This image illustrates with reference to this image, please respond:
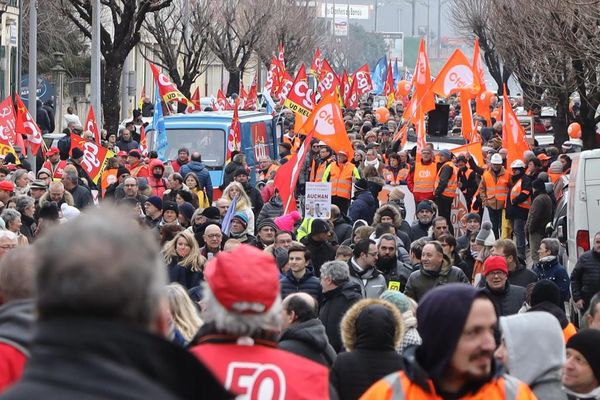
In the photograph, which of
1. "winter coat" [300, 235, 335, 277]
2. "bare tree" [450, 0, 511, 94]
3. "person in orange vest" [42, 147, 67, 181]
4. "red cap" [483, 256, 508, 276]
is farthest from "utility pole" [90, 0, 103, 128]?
"bare tree" [450, 0, 511, 94]

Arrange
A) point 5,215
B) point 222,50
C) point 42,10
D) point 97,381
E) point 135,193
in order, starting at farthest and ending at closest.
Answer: point 222,50, point 42,10, point 135,193, point 5,215, point 97,381

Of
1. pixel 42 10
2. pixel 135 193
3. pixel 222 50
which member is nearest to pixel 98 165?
pixel 135 193

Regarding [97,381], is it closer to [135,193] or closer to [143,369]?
[143,369]

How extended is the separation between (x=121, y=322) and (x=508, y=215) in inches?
743

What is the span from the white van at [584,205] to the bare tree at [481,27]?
4342 centimetres

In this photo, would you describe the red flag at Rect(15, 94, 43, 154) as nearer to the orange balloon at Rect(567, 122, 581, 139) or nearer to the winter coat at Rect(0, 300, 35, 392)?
the orange balloon at Rect(567, 122, 581, 139)

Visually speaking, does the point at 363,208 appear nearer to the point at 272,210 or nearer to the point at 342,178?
the point at 272,210

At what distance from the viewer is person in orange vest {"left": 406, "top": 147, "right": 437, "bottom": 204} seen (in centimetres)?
2178

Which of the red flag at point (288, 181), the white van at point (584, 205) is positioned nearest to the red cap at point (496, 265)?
the white van at point (584, 205)

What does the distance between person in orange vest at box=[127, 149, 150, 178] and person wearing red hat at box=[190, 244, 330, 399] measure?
15580 mm

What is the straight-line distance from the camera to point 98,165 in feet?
67.2

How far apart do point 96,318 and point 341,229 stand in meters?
13.2

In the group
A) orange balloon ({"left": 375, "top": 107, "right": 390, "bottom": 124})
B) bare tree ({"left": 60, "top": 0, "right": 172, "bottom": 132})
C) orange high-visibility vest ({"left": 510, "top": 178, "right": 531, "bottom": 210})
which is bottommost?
orange high-visibility vest ({"left": 510, "top": 178, "right": 531, "bottom": 210})

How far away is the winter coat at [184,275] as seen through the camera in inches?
435
